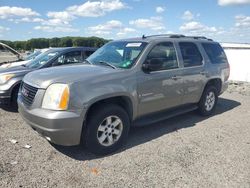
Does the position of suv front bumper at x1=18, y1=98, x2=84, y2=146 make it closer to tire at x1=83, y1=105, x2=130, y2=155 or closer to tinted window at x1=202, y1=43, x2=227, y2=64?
tire at x1=83, y1=105, x2=130, y2=155

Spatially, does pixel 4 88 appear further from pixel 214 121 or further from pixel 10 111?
pixel 214 121

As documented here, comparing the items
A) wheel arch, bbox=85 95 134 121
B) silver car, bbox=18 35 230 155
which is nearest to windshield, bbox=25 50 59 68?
silver car, bbox=18 35 230 155

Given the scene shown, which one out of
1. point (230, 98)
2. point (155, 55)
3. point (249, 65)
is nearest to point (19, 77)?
point (155, 55)

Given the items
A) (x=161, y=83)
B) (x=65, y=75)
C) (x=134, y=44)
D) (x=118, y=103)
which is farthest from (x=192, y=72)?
(x=65, y=75)

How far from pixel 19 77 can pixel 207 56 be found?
4644 millimetres

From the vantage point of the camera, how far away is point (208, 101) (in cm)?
679

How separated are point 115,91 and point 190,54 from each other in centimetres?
256

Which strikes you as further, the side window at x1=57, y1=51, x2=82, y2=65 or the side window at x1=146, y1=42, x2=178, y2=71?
the side window at x1=57, y1=51, x2=82, y2=65

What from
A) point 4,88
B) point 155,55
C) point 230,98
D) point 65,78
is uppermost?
point 155,55

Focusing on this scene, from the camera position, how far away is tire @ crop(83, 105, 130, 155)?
13.5 feet

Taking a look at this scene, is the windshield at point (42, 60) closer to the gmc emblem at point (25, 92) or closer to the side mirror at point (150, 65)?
the gmc emblem at point (25, 92)

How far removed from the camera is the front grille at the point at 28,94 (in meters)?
4.15

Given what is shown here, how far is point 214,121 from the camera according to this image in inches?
254

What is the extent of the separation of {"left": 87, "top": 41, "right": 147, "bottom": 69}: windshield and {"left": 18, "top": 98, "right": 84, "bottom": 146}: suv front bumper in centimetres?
143
